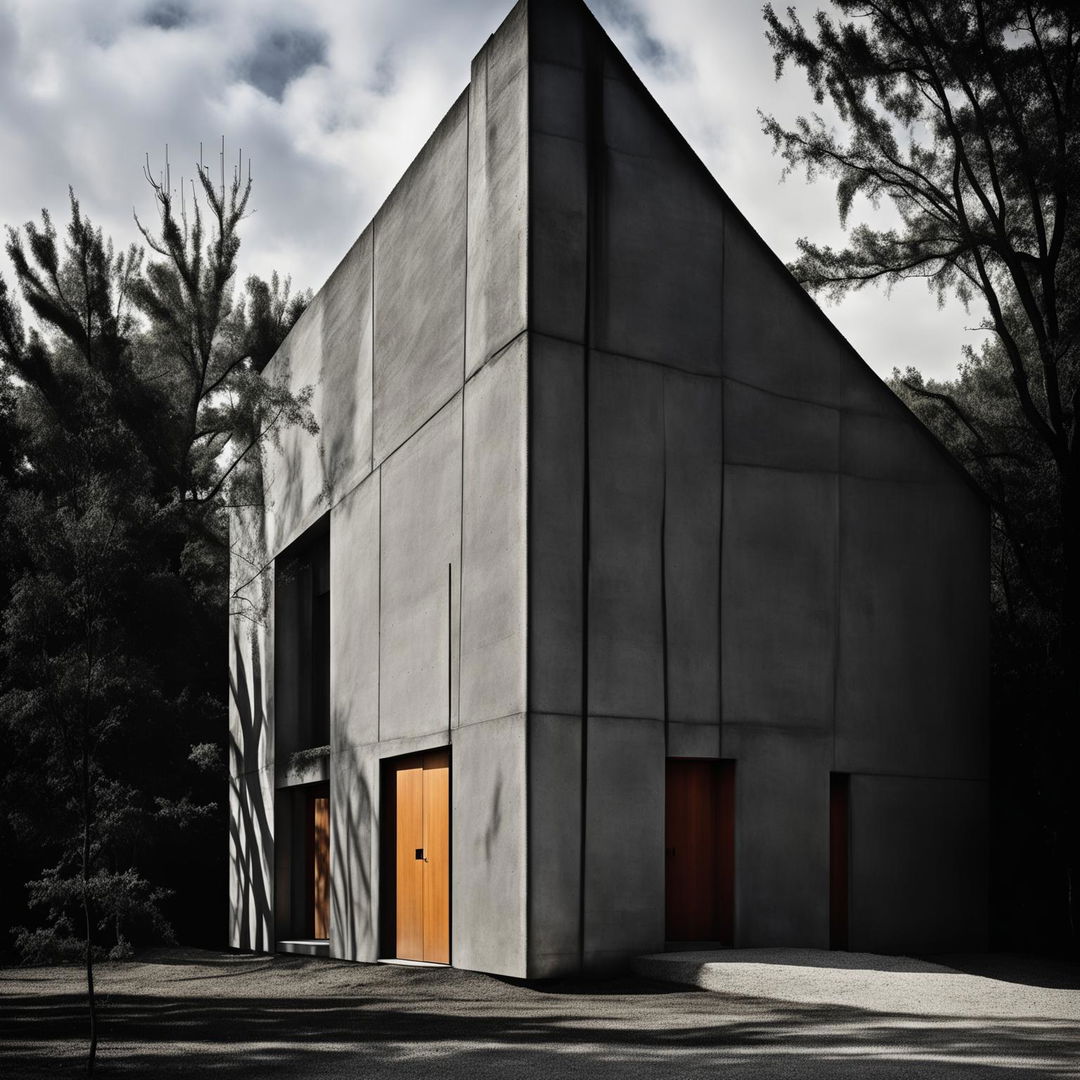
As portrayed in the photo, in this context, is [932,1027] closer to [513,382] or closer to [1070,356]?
[513,382]

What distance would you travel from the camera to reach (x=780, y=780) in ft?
46.0

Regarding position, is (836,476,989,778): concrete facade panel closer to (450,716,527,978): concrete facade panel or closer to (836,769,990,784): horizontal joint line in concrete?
(836,769,990,784): horizontal joint line in concrete

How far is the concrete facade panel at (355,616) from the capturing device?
679 inches

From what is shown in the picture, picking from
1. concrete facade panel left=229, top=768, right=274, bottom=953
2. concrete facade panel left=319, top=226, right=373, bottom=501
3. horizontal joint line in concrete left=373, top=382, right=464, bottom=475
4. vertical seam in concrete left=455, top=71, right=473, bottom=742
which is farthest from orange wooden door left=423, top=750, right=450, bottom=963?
concrete facade panel left=229, top=768, right=274, bottom=953

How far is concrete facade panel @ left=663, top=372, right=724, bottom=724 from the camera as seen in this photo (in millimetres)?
13492

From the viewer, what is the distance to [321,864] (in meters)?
20.7

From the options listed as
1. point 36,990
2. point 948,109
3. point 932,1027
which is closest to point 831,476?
point 948,109

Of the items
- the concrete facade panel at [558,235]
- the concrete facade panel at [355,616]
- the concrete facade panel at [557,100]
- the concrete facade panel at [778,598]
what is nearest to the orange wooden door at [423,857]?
the concrete facade panel at [355,616]

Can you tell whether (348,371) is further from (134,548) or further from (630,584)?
(630,584)

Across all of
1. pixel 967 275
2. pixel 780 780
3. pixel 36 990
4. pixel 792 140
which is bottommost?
pixel 36 990

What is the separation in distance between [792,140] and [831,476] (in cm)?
600

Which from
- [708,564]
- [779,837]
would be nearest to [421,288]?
[708,564]

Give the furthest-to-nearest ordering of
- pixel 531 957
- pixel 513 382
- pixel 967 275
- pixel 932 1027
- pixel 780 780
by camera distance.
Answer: pixel 967 275
pixel 780 780
pixel 513 382
pixel 531 957
pixel 932 1027

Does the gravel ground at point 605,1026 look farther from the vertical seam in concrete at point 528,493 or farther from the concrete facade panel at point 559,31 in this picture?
the concrete facade panel at point 559,31
